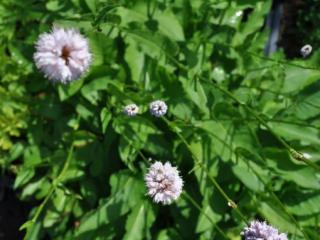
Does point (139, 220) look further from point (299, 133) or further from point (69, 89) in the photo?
point (299, 133)

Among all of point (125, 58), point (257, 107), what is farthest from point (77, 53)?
point (257, 107)

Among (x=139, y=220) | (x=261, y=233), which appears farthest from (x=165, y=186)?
(x=139, y=220)

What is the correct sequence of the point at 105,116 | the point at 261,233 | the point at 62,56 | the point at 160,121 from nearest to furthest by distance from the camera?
1. the point at 261,233
2. the point at 62,56
3. the point at 105,116
4. the point at 160,121

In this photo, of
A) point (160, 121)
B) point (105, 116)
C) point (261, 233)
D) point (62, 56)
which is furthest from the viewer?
point (160, 121)

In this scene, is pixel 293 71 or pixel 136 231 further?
pixel 293 71

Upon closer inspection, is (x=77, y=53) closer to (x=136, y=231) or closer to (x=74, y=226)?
(x=136, y=231)

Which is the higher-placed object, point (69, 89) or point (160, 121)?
point (69, 89)

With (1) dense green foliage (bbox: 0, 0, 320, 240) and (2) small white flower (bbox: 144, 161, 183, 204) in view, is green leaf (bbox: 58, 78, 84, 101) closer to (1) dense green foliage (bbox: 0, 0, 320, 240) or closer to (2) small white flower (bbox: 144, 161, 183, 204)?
(1) dense green foliage (bbox: 0, 0, 320, 240)

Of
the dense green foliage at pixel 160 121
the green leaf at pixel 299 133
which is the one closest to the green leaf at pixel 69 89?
the dense green foliage at pixel 160 121
